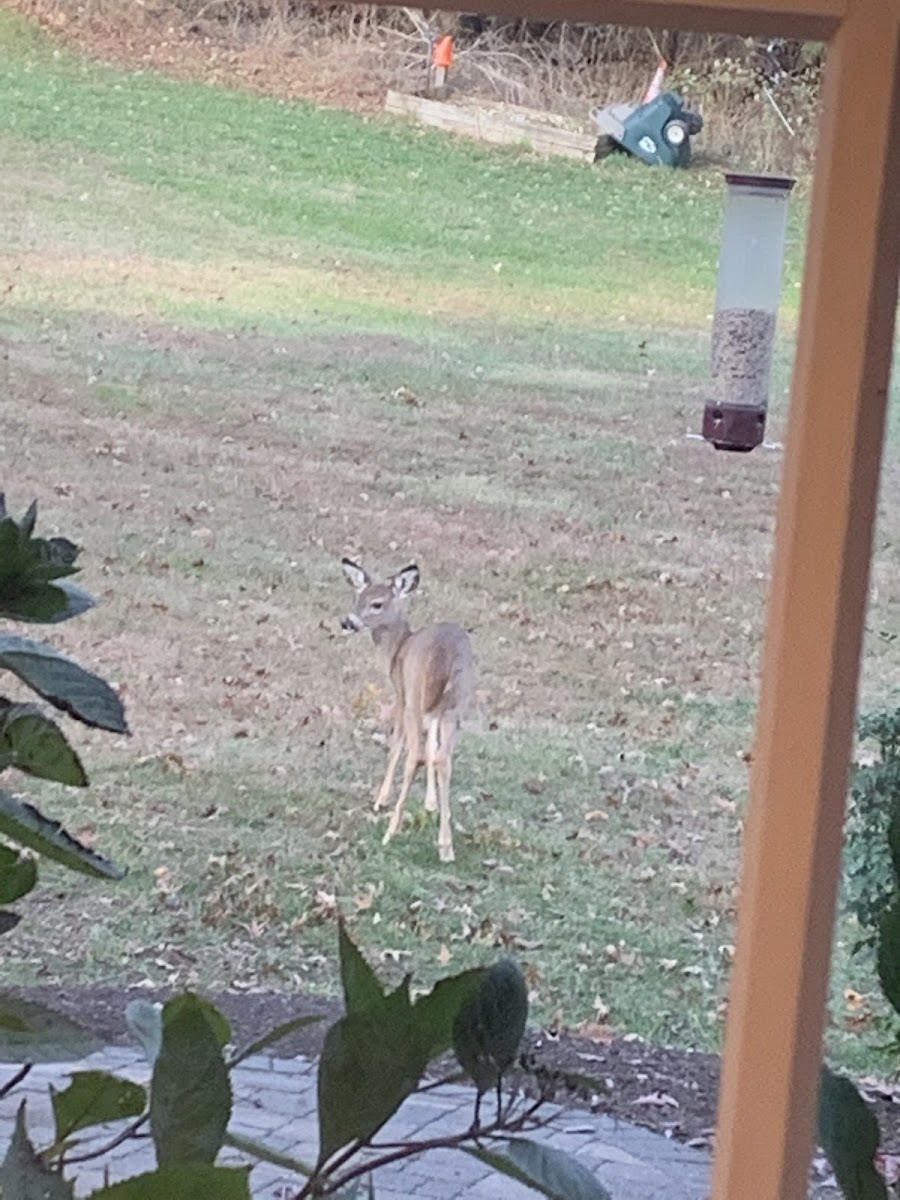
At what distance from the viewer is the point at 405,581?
2.79 ft

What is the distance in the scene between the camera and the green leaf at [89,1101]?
20.5 inches

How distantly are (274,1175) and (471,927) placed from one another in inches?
8.2

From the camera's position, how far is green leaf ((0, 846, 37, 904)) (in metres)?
0.48

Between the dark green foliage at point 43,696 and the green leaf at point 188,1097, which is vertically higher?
the dark green foliage at point 43,696

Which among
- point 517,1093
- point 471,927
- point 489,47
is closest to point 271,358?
point 489,47

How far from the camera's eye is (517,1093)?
627 millimetres

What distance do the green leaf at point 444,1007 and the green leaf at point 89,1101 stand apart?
11 cm

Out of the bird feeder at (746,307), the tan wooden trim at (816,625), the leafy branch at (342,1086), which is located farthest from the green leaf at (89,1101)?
the bird feeder at (746,307)

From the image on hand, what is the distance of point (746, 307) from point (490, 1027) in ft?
1.41

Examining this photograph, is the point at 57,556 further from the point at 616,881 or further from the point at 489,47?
the point at 616,881

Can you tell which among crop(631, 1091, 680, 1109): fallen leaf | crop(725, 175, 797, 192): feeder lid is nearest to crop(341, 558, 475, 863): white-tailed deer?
crop(631, 1091, 680, 1109): fallen leaf

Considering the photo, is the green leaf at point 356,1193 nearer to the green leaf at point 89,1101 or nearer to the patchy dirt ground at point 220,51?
the green leaf at point 89,1101

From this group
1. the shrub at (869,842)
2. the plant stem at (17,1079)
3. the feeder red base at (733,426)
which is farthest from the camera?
the feeder red base at (733,426)

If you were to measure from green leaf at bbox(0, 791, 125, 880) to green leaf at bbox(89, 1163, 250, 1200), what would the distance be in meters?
0.11
